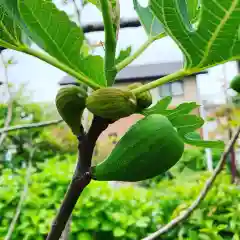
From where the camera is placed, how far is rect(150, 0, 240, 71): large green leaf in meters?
0.34

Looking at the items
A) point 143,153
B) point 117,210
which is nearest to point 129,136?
point 143,153

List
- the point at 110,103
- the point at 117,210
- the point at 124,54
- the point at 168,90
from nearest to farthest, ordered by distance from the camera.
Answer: the point at 110,103 → the point at 124,54 → the point at 117,210 → the point at 168,90

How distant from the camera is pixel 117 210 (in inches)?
89.7

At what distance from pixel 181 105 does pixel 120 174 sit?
0.11m

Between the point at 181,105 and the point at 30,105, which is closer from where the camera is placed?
the point at 181,105

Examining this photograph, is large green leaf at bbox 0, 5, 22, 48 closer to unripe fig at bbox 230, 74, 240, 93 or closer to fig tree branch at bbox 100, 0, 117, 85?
fig tree branch at bbox 100, 0, 117, 85

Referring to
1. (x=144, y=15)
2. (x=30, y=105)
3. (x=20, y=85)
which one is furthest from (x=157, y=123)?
(x=30, y=105)

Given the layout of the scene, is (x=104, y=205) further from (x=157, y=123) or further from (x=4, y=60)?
(x=157, y=123)

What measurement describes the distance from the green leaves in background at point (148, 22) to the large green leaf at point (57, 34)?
0.13 metres

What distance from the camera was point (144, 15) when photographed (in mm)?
501

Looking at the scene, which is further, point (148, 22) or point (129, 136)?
point (148, 22)

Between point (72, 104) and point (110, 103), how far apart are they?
4cm

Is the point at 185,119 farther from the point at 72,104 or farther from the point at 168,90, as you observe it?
the point at 168,90

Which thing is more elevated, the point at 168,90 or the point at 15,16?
the point at 15,16
